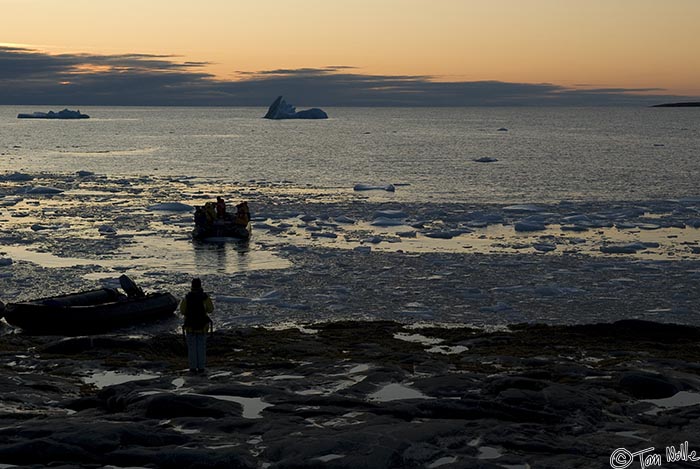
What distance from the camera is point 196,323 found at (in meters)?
14.7

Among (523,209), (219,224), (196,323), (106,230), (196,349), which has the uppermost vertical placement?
(196,323)

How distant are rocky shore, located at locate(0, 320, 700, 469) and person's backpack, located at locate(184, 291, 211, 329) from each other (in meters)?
0.85

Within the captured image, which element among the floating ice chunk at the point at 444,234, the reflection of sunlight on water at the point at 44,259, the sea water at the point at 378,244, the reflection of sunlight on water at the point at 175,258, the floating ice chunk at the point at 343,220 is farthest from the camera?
the floating ice chunk at the point at 343,220

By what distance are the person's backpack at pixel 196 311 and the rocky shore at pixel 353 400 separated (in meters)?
0.85

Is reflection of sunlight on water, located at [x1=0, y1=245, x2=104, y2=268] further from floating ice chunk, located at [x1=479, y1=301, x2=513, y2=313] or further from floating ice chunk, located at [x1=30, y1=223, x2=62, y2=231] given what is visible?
floating ice chunk, located at [x1=479, y1=301, x2=513, y2=313]

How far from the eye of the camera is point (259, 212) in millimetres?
42719

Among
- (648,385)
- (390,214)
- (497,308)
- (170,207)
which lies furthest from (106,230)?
(648,385)

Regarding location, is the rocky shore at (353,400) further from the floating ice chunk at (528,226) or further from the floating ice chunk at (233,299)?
the floating ice chunk at (528,226)

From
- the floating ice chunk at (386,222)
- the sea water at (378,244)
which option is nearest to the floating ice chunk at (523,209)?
the sea water at (378,244)

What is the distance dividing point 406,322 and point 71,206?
28.3 metres

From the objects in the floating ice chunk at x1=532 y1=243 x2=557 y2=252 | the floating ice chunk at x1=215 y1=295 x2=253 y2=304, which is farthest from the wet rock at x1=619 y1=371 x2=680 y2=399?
the floating ice chunk at x1=532 y1=243 x2=557 y2=252

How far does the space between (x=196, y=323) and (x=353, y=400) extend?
11.6 feet

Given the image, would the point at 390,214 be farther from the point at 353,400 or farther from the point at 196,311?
the point at 353,400

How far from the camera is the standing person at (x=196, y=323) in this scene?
14.6m
